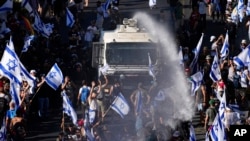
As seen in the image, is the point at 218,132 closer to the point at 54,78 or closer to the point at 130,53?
the point at 54,78

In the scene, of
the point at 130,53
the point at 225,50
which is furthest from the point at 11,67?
the point at 225,50

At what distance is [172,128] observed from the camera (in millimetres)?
30891

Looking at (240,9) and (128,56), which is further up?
(128,56)

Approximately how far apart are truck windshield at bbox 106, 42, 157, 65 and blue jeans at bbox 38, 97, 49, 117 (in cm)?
299

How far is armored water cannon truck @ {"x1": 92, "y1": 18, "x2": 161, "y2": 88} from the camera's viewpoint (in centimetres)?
3631

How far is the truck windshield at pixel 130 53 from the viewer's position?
36.5 m

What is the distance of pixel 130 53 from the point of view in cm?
3656

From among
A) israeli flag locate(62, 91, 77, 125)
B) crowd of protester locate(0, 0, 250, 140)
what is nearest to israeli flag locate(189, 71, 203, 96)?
crowd of protester locate(0, 0, 250, 140)

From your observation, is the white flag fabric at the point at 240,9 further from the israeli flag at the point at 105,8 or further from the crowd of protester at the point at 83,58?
the israeli flag at the point at 105,8

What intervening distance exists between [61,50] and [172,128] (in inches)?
477

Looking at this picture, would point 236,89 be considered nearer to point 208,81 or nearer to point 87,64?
point 208,81

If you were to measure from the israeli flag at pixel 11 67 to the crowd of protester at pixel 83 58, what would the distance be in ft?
3.00

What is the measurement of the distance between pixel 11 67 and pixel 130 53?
7.32m

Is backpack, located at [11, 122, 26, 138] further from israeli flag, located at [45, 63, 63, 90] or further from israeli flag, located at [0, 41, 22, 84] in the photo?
israeli flag, located at [45, 63, 63, 90]
